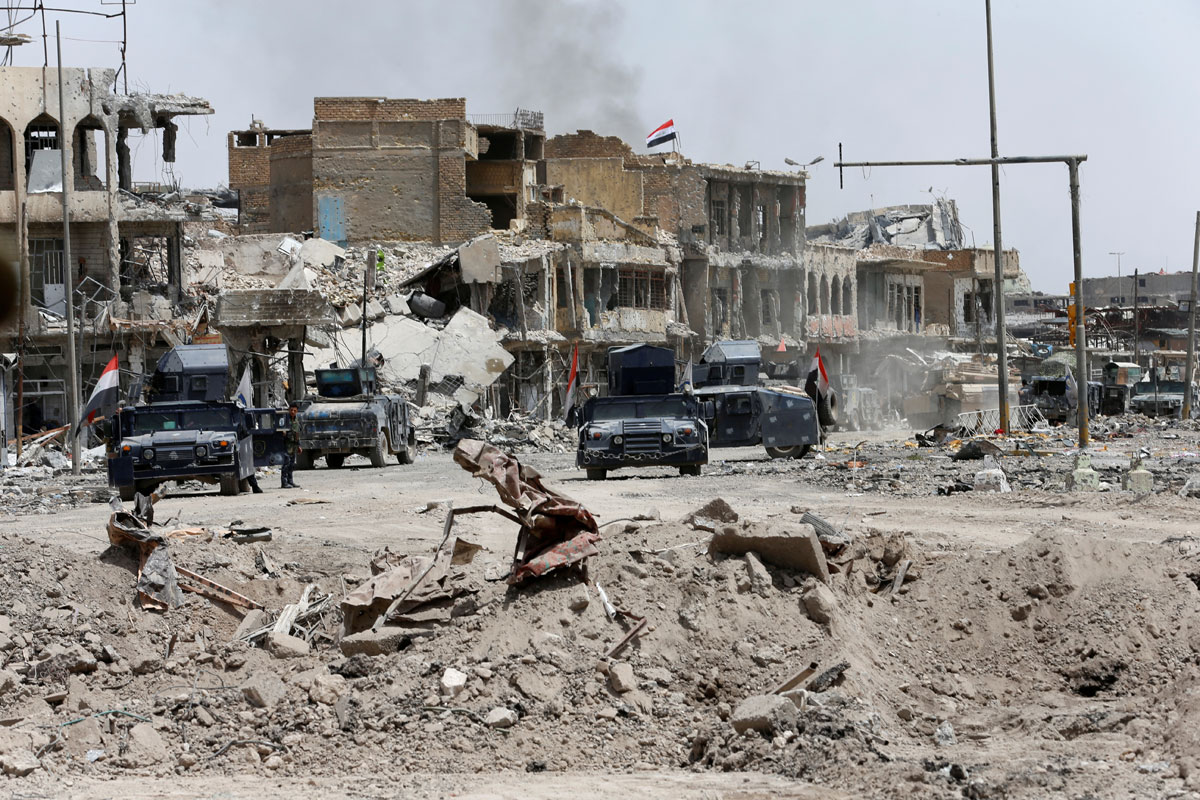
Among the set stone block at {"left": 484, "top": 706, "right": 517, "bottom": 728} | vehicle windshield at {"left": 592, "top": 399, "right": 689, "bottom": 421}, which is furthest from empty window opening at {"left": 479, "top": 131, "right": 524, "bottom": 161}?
stone block at {"left": 484, "top": 706, "right": 517, "bottom": 728}

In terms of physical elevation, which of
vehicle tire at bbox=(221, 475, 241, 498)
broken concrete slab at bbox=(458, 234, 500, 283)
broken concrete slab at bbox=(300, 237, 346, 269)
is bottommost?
vehicle tire at bbox=(221, 475, 241, 498)

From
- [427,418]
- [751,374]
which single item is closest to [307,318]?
[427,418]

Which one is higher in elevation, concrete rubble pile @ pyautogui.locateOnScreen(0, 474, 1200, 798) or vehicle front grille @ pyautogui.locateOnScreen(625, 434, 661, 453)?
vehicle front grille @ pyautogui.locateOnScreen(625, 434, 661, 453)

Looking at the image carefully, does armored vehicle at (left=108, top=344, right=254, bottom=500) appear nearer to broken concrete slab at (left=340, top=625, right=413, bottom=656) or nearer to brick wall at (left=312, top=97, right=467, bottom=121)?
broken concrete slab at (left=340, top=625, right=413, bottom=656)

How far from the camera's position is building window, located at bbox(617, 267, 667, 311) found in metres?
56.7

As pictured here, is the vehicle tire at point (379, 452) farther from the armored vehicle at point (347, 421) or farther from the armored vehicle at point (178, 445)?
the armored vehicle at point (178, 445)

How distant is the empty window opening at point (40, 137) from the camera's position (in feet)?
144

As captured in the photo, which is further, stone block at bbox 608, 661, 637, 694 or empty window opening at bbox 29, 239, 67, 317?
empty window opening at bbox 29, 239, 67, 317

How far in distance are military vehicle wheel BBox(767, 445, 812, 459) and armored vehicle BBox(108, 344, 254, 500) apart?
11.2 metres

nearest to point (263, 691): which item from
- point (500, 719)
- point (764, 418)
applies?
point (500, 719)

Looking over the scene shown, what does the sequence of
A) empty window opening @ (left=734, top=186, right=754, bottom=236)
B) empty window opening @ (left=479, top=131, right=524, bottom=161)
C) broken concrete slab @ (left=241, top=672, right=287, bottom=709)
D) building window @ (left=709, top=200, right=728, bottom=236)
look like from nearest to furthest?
broken concrete slab @ (left=241, top=672, right=287, bottom=709) < empty window opening @ (left=479, top=131, right=524, bottom=161) < building window @ (left=709, top=200, right=728, bottom=236) < empty window opening @ (left=734, top=186, right=754, bottom=236)

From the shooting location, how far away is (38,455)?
34281 mm

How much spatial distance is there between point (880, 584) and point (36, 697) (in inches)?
251

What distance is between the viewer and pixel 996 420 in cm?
4572
